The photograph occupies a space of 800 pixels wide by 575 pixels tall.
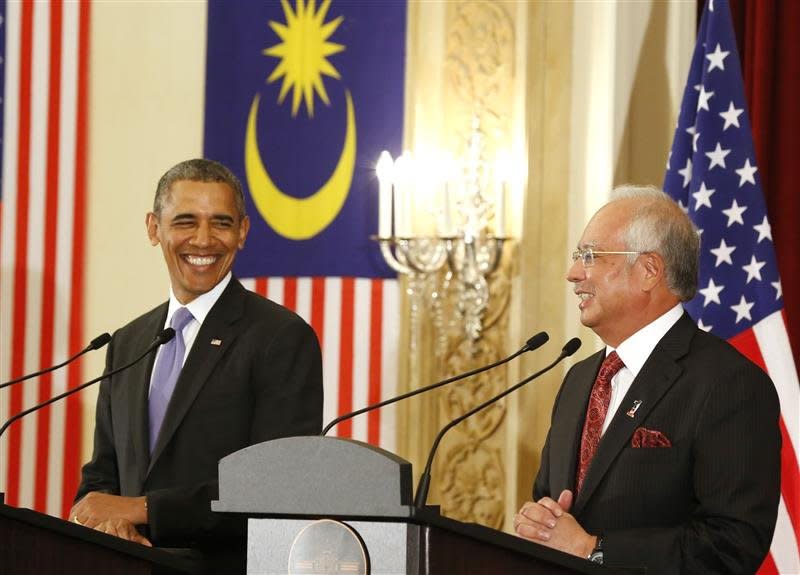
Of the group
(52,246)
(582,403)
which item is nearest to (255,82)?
(52,246)

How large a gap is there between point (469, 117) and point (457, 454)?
4.84 feet

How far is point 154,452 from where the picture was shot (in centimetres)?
355

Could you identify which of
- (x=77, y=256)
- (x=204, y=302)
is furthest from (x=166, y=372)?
(x=77, y=256)

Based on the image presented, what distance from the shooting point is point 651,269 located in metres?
3.21

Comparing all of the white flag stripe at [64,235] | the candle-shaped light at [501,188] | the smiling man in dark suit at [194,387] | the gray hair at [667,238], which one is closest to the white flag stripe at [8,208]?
the white flag stripe at [64,235]

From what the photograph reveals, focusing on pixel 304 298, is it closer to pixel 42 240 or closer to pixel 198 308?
pixel 42 240

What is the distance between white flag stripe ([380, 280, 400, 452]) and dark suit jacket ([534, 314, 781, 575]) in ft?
9.60

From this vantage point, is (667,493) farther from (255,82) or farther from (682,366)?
(255,82)

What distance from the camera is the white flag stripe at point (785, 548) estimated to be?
171 inches

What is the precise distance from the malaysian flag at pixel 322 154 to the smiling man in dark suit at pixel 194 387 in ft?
7.53

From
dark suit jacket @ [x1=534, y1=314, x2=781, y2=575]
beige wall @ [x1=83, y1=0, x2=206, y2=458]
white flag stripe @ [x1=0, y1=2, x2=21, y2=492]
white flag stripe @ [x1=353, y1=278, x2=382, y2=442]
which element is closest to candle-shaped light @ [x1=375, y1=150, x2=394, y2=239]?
white flag stripe @ [x1=353, y1=278, x2=382, y2=442]

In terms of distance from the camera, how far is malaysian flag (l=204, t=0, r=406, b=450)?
6137mm

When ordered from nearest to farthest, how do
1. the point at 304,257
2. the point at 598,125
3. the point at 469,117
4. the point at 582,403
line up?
the point at 582,403 < the point at 598,125 < the point at 469,117 < the point at 304,257

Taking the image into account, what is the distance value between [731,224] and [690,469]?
1.90 meters
